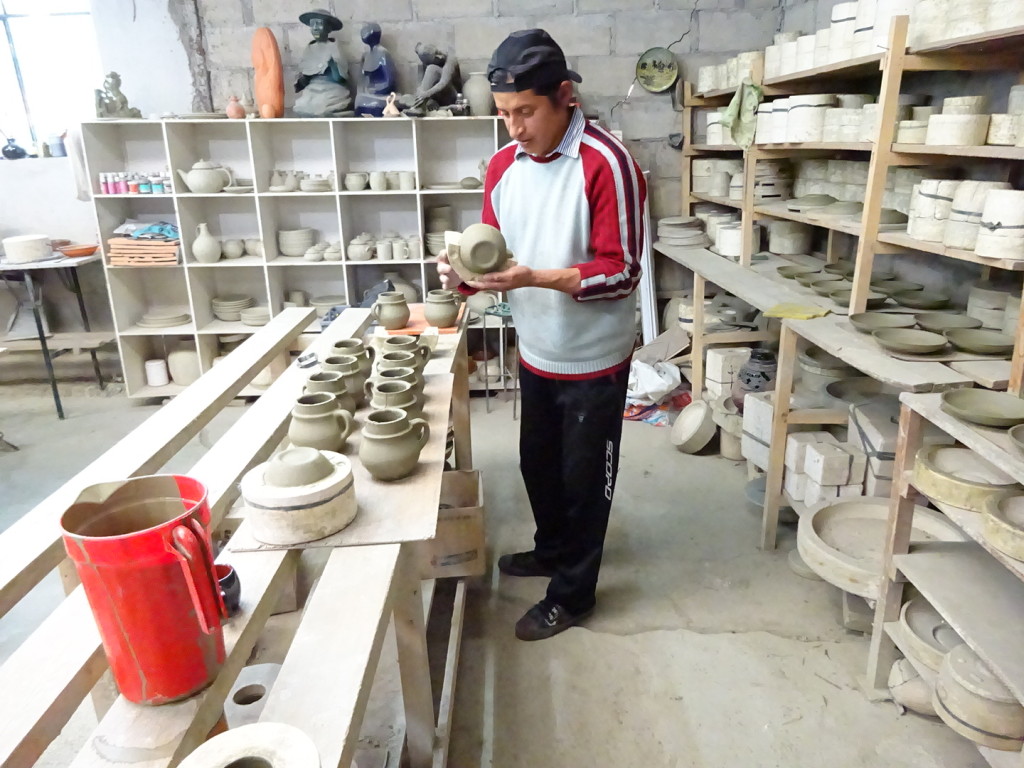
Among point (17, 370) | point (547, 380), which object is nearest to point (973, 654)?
point (547, 380)

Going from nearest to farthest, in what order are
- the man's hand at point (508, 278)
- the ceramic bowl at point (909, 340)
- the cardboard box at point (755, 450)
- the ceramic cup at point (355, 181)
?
the man's hand at point (508, 278), the ceramic bowl at point (909, 340), the cardboard box at point (755, 450), the ceramic cup at point (355, 181)

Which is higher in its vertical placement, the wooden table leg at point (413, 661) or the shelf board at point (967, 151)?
the shelf board at point (967, 151)

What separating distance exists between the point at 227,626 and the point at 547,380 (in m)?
1.21

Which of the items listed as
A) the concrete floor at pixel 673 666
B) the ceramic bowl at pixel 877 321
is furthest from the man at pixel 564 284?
the ceramic bowl at pixel 877 321

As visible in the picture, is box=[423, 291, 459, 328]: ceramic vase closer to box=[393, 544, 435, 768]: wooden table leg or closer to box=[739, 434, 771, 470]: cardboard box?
box=[393, 544, 435, 768]: wooden table leg

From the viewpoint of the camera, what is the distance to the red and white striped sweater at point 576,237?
1.80 meters

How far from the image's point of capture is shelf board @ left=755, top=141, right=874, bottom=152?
2.32 m

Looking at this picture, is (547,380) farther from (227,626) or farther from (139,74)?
(139,74)

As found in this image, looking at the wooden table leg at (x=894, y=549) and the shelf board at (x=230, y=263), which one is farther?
the shelf board at (x=230, y=263)

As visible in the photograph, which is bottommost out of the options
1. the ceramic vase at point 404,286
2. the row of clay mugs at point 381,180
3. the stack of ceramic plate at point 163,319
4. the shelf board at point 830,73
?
the stack of ceramic plate at point 163,319

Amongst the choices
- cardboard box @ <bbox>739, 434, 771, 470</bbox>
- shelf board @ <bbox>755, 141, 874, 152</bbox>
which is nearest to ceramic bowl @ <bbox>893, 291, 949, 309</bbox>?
Result: shelf board @ <bbox>755, 141, 874, 152</bbox>

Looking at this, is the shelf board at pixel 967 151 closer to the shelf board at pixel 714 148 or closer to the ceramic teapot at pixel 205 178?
the shelf board at pixel 714 148

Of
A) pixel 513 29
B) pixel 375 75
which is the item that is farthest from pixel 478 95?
pixel 375 75

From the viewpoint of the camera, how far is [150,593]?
862 millimetres
